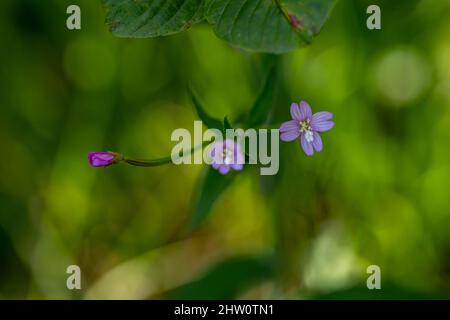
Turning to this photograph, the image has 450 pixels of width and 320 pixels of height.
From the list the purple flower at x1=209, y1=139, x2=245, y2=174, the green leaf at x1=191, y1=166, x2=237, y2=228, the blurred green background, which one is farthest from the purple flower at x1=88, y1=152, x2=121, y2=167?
the blurred green background

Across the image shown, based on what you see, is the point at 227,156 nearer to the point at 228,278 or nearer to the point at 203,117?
the point at 203,117

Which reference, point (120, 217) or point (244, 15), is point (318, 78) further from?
point (244, 15)

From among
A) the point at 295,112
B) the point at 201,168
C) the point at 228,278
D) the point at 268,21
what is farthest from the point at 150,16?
the point at 201,168

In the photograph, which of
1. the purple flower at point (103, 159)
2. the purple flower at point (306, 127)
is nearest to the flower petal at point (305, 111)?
the purple flower at point (306, 127)

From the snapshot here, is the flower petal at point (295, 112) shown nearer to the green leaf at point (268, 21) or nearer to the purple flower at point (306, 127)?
the purple flower at point (306, 127)

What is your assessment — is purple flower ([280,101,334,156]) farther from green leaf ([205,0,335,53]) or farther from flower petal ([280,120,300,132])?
green leaf ([205,0,335,53])

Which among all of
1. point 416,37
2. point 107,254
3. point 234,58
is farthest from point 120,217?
point 416,37
